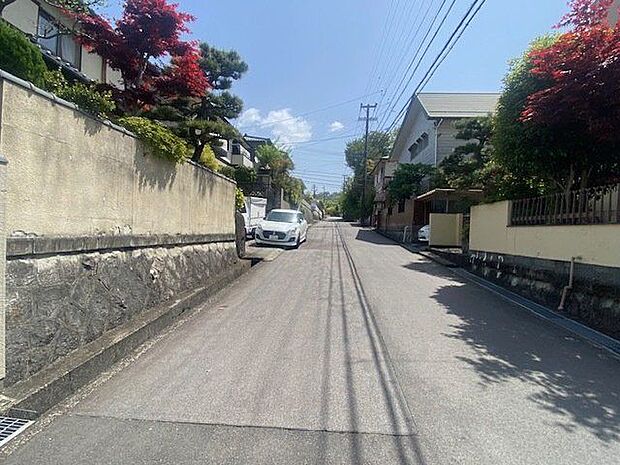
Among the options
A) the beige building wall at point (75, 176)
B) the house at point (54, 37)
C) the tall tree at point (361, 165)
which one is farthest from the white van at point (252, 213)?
the tall tree at point (361, 165)

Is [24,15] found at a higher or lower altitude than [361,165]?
lower

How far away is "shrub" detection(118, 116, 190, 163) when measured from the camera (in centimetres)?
585

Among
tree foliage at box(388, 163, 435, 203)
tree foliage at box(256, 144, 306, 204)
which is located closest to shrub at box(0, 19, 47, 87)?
tree foliage at box(388, 163, 435, 203)

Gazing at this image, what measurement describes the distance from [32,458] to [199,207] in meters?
6.08

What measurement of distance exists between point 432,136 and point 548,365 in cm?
2196

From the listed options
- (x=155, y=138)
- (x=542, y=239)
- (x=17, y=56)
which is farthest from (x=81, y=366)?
(x=542, y=239)

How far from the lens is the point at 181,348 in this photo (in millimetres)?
5105

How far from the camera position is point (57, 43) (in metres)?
12.3

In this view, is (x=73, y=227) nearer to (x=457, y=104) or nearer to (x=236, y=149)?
(x=457, y=104)

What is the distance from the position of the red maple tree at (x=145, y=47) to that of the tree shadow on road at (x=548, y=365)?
6.75 meters

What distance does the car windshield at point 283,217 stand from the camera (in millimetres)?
19000

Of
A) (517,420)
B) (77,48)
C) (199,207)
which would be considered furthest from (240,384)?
(77,48)

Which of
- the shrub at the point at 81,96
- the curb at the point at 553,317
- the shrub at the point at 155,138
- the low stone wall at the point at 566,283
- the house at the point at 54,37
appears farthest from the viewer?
the house at the point at 54,37

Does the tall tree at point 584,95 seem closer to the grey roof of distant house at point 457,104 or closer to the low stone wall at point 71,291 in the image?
the low stone wall at point 71,291
